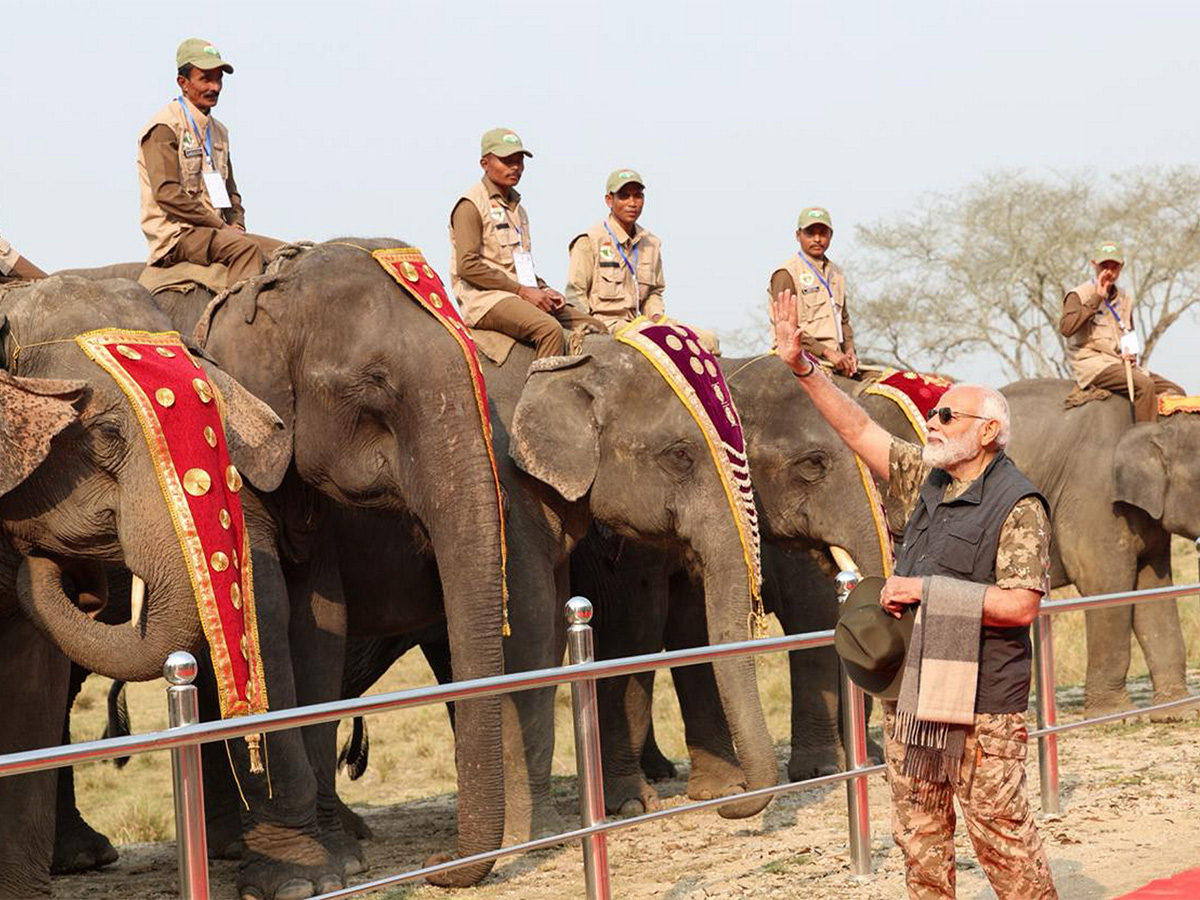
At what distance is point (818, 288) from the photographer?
13.2 meters

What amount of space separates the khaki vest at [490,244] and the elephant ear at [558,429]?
1.88 ft

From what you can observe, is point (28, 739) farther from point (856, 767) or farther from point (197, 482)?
point (856, 767)

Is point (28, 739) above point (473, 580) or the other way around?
the other way around

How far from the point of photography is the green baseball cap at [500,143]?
11094 mm

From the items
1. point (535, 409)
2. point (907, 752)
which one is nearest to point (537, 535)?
A: point (535, 409)

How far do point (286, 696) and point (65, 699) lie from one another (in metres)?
0.90

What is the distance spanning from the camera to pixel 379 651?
1164cm

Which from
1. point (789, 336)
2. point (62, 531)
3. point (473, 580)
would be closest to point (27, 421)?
point (62, 531)

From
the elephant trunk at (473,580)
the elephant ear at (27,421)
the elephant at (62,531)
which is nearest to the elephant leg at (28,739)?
the elephant at (62,531)

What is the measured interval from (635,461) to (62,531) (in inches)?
137

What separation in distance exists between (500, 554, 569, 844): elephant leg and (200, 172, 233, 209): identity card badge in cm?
221

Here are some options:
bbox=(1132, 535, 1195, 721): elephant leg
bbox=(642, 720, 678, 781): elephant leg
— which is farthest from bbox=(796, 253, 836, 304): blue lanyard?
bbox=(1132, 535, 1195, 721): elephant leg

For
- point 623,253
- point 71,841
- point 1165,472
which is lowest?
point 71,841

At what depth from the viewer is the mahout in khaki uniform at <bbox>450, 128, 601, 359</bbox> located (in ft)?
36.2
